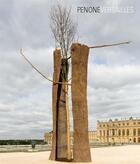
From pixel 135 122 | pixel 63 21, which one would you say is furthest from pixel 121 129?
pixel 63 21

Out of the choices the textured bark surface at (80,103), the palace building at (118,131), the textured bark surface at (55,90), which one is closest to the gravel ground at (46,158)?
the textured bark surface at (55,90)

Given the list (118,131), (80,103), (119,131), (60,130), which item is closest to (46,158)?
(60,130)

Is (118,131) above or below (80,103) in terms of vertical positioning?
above

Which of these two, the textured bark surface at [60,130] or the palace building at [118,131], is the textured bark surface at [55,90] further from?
the palace building at [118,131]

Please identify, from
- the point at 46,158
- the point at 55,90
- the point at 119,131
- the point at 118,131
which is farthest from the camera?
the point at 118,131

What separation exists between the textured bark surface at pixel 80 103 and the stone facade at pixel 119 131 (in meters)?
89.1

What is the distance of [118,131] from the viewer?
11094 cm

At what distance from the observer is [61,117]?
62.2 ft

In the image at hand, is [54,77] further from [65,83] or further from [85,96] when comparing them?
[85,96]

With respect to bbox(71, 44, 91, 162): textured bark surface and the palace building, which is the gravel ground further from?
the palace building

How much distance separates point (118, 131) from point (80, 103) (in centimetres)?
9433

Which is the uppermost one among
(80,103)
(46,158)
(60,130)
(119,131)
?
(119,131)

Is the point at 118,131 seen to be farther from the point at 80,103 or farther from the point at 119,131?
the point at 80,103

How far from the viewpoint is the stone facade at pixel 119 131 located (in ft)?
355
